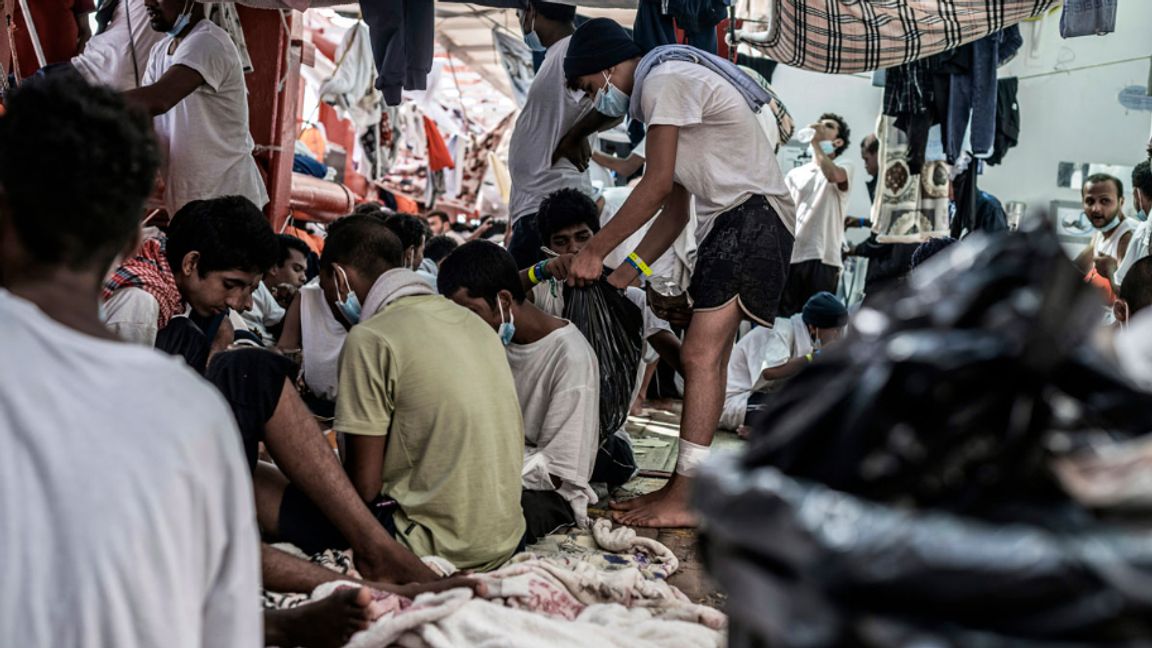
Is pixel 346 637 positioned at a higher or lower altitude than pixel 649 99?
lower

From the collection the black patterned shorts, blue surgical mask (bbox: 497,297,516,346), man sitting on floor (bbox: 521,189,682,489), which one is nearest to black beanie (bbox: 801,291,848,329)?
man sitting on floor (bbox: 521,189,682,489)

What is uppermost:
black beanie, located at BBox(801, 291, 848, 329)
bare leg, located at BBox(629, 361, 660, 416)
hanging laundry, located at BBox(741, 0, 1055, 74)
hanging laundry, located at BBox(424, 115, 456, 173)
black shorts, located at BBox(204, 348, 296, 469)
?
hanging laundry, located at BBox(741, 0, 1055, 74)

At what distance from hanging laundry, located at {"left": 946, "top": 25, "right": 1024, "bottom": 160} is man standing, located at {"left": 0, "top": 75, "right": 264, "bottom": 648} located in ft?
18.7

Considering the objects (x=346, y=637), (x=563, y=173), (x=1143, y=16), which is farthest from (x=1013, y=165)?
(x=346, y=637)

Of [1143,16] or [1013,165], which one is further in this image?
[1013,165]

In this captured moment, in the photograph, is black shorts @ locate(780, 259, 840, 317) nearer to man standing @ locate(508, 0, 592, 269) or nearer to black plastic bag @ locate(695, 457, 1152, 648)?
man standing @ locate(508, 0, 592, 269)

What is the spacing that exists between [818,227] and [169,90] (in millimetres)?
5130

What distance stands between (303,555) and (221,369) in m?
0.58

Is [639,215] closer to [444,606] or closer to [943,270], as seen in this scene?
[444,606]

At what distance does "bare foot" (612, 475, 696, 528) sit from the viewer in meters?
3.81

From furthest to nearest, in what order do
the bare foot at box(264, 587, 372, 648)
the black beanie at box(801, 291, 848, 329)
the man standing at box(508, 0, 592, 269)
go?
the black beanie at box(801, 291, 848, 329) → the man standing at box(508, 0, 592, 269) → the bare foot at box(264, 587, 372, 648)

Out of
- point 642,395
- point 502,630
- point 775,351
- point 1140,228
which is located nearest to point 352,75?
point 642,395

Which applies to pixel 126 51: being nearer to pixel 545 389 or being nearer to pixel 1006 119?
pixel 545 389

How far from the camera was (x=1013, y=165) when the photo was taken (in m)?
9.34
